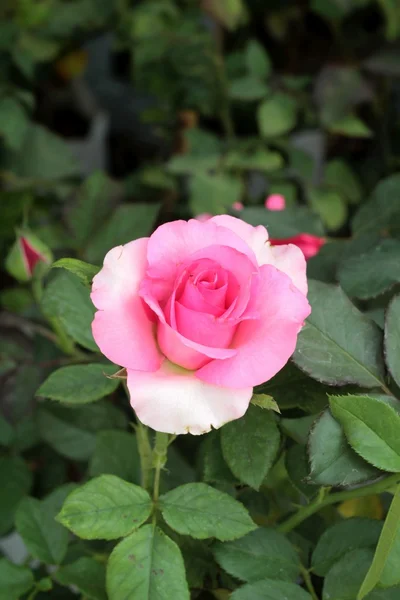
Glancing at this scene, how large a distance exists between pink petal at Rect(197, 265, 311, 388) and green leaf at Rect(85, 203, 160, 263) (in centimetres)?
36

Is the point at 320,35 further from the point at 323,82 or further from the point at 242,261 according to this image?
the point at 242,261

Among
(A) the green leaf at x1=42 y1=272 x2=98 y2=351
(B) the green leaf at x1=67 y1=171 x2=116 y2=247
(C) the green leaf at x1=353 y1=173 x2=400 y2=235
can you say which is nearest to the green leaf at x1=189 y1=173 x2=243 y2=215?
(B) the green leaf at x1=67 y1=171 x2=116 y2=247

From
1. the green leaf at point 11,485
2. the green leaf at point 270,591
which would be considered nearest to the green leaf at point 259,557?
the green leaf at point 270,591

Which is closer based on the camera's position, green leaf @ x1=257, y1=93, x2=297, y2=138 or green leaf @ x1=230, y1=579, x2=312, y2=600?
green leaf @ x1=230, y1=579, x2=312, y2=600

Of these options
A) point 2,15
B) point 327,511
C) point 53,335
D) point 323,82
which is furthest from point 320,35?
point 327,511

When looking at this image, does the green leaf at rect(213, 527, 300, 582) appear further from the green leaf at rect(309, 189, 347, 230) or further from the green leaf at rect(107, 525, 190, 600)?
the green leaf at rect(309, 189, 347, 230)

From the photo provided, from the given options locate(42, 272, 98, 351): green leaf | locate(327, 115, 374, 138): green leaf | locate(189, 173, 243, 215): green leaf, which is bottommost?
locate(189, 173, 243, 215): green leaf

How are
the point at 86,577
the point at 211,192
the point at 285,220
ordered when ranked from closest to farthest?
the point at 86,577 → the point at 285,220 → the point at 211,192

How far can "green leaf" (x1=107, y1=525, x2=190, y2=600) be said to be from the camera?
28 cm

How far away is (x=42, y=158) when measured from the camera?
103 cm

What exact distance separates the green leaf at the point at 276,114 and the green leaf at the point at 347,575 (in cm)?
69

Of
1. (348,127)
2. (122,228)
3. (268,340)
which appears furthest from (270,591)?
(348,127)

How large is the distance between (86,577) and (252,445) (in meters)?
0.13

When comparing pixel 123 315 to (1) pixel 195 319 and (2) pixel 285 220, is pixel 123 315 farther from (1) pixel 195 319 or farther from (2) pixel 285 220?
(2) pixel 285 220
